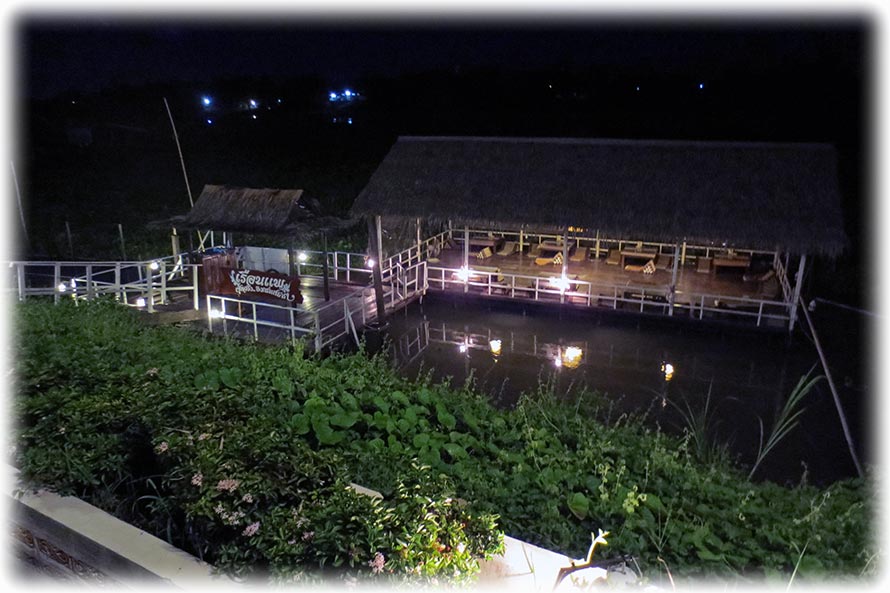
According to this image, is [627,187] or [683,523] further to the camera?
[627,187]

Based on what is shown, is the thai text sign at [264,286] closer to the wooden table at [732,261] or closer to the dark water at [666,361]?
the dark water at [666,361]

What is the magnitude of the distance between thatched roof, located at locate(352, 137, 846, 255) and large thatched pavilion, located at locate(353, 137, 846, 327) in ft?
0.10

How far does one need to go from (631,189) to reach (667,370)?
481 centimetres

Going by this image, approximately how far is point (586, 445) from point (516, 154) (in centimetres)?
1145

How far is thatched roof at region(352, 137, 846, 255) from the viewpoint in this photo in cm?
1286

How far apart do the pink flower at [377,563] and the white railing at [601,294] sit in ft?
38.0

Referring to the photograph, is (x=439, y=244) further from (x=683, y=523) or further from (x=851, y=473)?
(x=683, y=523)

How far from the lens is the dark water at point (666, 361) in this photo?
8875 mm

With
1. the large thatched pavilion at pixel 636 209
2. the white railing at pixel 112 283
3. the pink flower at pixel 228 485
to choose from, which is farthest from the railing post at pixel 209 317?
the pink flower at pixel 228 485

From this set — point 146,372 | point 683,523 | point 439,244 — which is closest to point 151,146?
point 439,244

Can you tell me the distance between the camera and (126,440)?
4.46m

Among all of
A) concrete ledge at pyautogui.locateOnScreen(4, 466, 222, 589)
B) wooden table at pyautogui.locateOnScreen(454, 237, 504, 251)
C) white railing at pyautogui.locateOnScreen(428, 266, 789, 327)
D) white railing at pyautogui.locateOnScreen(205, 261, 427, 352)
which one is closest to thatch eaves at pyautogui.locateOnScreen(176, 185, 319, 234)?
white railing at pyautogui.locateOnScreen(205, 261, 427, 352)

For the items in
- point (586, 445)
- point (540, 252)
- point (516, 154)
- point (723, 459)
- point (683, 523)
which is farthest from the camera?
point (540, 252)

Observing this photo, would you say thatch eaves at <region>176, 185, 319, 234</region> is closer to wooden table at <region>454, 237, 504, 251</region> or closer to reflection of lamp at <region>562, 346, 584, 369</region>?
wooden table at <region>454, 237, 504, 251</region>
